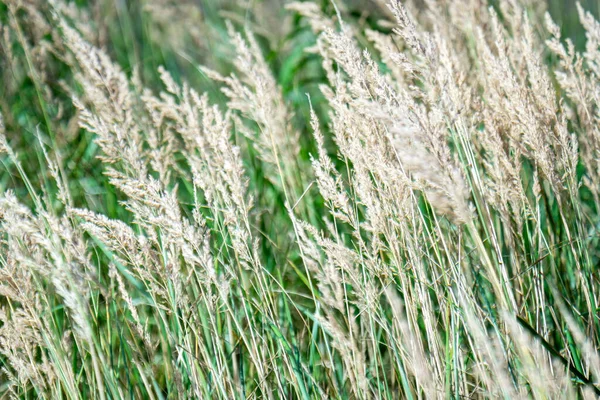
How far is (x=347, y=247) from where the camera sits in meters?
1.62

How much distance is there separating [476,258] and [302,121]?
1.50 meters

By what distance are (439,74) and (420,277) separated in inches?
18.7

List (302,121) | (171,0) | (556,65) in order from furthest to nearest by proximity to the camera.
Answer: (171,0), (302,121), (556,65)

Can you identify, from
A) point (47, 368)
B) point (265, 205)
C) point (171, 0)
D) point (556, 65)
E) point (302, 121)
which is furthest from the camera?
point (171, 0)

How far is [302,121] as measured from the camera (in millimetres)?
2955

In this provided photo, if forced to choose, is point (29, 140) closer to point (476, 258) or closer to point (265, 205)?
point (265, 205)

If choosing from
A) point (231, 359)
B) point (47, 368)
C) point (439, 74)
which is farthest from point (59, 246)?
point (439, 74)

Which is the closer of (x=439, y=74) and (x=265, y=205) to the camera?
(x=439, y=74)

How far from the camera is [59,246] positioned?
4.85ft

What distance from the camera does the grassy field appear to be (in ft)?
4.04

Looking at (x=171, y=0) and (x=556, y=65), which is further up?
(x=171, y=0)

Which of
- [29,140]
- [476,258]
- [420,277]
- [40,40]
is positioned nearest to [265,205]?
[476,258]

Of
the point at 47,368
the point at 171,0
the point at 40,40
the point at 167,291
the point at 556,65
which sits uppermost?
the point at 171,0

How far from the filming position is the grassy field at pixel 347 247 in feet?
4.04
